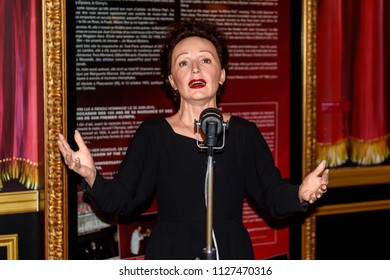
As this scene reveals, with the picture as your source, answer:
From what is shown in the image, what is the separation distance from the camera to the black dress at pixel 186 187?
284cm

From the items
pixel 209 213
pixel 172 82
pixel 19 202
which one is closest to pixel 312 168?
pixel 172 82

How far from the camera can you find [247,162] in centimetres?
296

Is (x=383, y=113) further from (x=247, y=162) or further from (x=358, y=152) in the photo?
(x=247, y=162)

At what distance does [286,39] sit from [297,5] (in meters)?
0.19

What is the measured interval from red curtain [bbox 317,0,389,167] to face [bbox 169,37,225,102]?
4.11ft

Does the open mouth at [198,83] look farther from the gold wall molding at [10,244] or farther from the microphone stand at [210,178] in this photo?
the gold wall molding at [10,244]

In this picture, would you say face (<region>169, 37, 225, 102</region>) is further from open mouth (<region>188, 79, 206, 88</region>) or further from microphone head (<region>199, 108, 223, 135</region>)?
microphone head (<region>199, 108, 223, 135</region>)

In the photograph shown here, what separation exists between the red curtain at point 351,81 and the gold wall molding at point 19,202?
160cm

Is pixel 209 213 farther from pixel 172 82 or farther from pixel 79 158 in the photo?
pixel 172 82

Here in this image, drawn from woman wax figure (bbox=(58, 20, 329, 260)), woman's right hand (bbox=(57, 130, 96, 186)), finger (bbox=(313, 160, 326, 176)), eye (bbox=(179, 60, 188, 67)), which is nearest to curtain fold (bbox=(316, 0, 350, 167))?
woman wax figure (bbox=(58, 20, 329, 260))

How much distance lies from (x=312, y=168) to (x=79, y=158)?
181 centimetres

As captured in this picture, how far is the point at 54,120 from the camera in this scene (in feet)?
11.1

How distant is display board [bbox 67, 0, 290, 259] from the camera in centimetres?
344
